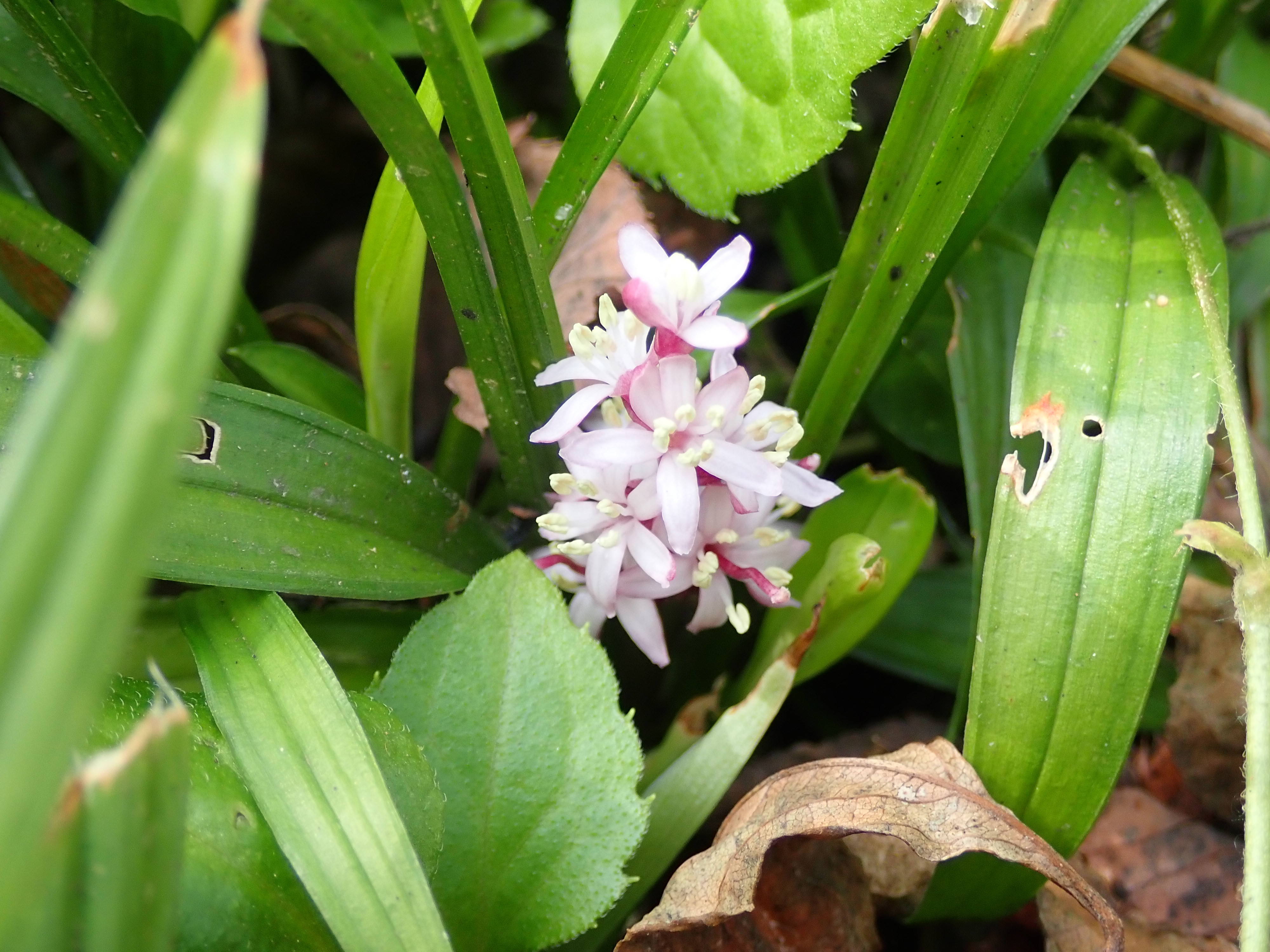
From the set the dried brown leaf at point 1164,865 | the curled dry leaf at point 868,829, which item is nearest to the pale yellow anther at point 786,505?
the curled dry leaf at point 868,829

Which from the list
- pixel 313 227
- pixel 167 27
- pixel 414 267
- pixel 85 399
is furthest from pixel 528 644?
pixel 313 227

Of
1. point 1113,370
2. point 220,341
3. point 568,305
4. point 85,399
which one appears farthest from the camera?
point 568,305

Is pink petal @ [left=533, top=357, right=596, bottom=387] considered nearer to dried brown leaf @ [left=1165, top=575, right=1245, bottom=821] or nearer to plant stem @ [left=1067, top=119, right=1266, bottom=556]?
plant stem @ [left=1067, top=119, right=1266, bottom=556]

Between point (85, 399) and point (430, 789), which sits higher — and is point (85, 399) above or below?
above

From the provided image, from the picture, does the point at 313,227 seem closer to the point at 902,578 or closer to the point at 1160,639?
the point at 902,578

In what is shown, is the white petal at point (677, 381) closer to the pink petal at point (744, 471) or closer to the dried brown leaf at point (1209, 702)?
the pink petal at point (744, 471)

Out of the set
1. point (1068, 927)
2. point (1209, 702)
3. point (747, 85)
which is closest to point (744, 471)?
point (747, 85)
